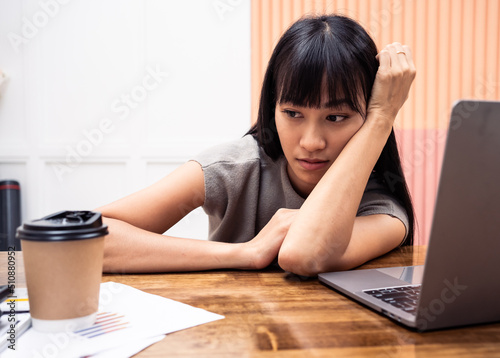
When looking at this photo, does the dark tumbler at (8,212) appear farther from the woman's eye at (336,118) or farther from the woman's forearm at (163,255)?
the woman's eye at (336,118)

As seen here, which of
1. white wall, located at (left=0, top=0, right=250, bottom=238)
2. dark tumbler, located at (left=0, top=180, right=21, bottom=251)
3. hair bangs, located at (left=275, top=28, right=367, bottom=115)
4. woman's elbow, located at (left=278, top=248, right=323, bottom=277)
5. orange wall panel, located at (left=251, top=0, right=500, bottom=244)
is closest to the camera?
woman's elbow, located at (left=278, top=248, right=323, bottom=277)

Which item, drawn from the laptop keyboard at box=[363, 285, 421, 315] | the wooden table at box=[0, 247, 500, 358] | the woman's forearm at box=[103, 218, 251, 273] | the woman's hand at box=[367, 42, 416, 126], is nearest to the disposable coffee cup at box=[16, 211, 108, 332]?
the wooden table at box=[0, 247, 500, 358]

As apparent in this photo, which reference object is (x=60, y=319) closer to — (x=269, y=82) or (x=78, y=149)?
(x=269, y=82)

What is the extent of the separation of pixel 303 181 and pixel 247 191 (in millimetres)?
169

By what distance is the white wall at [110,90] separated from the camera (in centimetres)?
279

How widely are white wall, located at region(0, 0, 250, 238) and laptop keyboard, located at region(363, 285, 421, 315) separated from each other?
7.39ft

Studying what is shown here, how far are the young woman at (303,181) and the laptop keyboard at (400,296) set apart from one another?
0.57 feet

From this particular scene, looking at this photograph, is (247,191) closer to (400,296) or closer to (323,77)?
(323,77)

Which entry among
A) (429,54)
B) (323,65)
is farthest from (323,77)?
(429,54)

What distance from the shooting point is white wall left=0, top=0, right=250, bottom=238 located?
2787 mm

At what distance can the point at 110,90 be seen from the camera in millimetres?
2832

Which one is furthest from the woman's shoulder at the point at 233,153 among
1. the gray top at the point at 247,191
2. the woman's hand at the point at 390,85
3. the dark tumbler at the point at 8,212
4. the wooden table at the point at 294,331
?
the dark tumbler at the point at 8,212

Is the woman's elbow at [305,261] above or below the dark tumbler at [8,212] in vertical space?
above

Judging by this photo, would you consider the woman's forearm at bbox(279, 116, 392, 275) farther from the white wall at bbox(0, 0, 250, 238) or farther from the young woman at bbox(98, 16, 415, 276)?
the white wall at bbox(0, 0, 250, 238)
